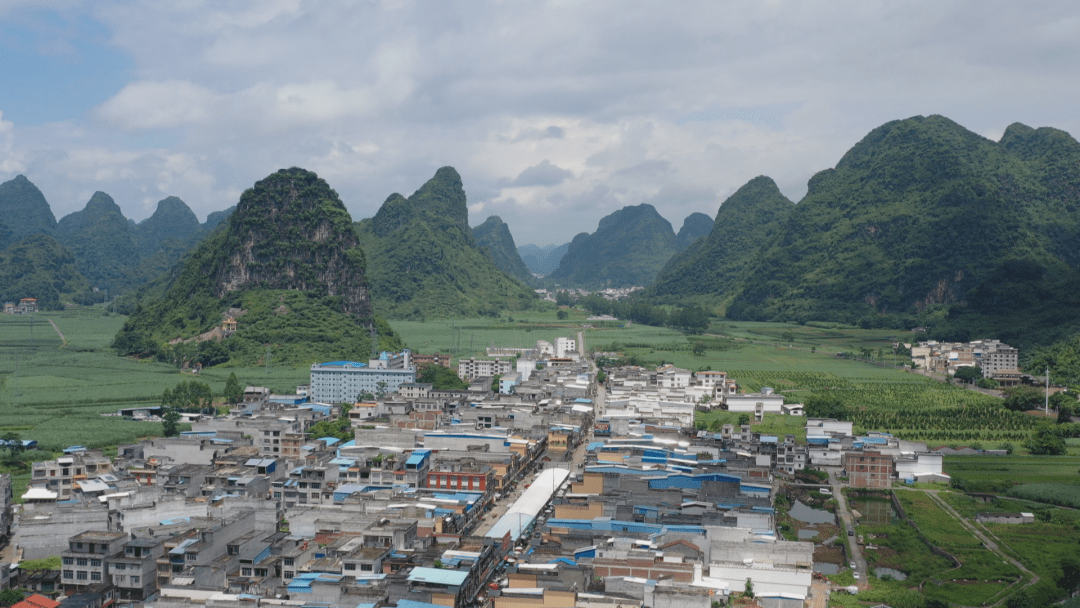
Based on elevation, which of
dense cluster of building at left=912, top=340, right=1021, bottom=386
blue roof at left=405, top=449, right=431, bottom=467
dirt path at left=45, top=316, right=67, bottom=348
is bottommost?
blue roof at left=405, top=449, right=431, bottom=467

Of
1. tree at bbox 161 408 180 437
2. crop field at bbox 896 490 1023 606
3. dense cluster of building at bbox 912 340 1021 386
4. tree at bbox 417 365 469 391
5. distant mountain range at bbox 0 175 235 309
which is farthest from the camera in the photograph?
distant mountain range at bbox 0 175 235 309

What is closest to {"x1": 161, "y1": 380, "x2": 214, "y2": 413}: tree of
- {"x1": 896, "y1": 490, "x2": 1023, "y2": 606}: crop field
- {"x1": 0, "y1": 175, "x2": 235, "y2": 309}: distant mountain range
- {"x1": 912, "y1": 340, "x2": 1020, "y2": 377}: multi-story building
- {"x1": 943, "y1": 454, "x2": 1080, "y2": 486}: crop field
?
{"x1": 896, "y1": 490, "x2": 1023, "y2": 606}: crop field

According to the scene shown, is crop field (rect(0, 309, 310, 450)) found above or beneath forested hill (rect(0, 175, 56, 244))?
beneath

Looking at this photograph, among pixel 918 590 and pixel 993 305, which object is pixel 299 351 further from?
pixel 993 305

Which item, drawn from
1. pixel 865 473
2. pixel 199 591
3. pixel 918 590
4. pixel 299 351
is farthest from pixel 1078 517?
pixel 299 351

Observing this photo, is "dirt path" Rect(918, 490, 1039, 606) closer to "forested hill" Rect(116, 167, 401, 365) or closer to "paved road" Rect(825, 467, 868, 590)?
"paved road" Rect(825, 467, 868, 590)

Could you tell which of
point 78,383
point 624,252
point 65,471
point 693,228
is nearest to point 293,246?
point 78,383

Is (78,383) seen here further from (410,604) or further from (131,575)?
(410,604)
